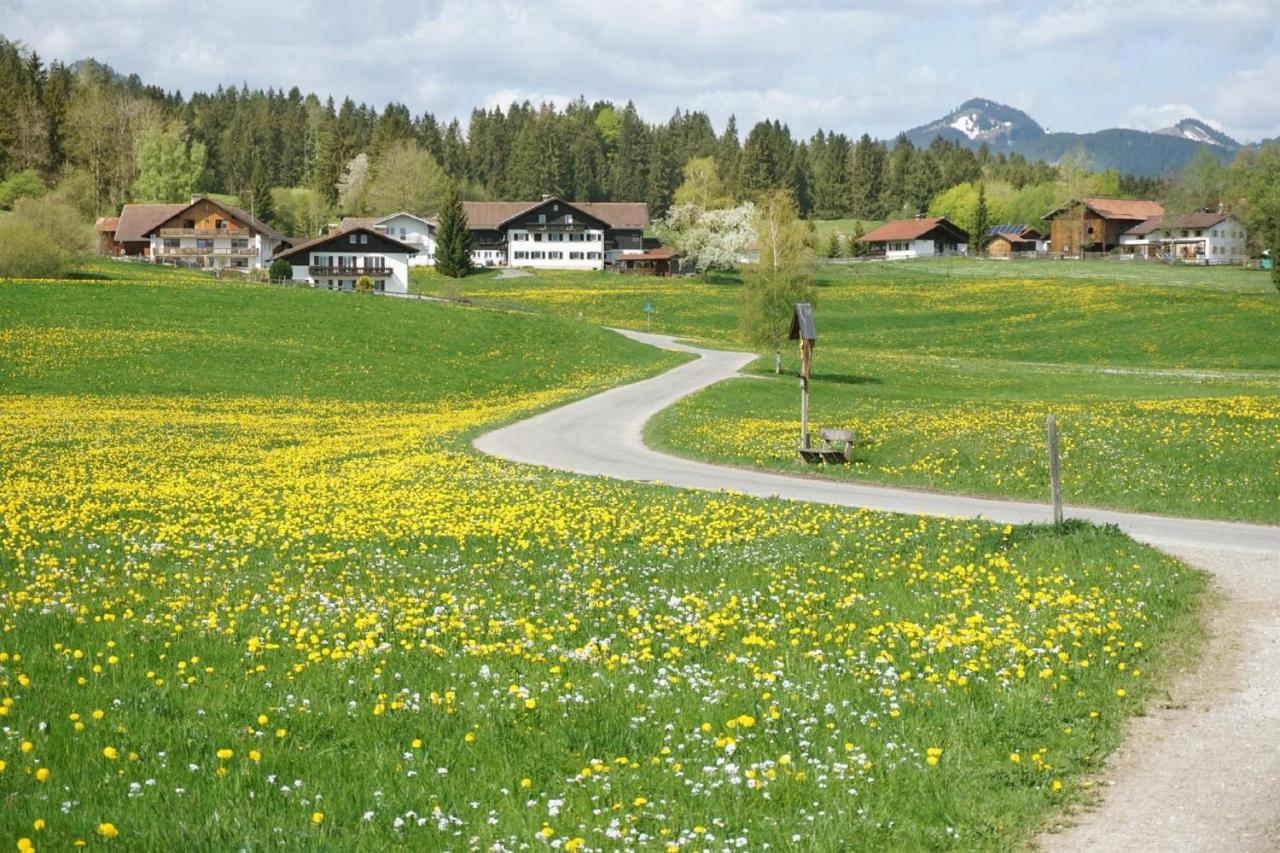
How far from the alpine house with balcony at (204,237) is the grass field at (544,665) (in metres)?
111

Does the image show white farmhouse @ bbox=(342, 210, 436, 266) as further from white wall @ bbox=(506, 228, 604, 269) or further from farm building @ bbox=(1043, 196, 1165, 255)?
farm building @ bbox=(1043, 196, 1165, 255)

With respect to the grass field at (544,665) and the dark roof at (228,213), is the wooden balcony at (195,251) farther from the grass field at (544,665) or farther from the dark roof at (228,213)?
the grass field at (544,665)

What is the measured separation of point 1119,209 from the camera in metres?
178

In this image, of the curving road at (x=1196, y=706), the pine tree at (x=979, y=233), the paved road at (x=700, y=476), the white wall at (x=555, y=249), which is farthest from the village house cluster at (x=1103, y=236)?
the curving road at (x=1196, y=706)

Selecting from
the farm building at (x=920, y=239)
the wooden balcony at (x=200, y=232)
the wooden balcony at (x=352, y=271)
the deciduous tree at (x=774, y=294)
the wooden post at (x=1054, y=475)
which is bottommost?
the wooden post at (x=1054, y=475)

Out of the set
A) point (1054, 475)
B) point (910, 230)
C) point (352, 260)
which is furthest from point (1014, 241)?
point (1054, 475)

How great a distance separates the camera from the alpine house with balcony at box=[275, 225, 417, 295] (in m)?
115

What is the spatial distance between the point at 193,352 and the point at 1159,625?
51.5 meters

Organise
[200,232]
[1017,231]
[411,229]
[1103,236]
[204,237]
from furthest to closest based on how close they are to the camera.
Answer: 1. [1017,231]
2. [1103,236]
3. [411,229]
4. [204,237]
5. [200,232]

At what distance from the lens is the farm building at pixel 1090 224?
17162 cm

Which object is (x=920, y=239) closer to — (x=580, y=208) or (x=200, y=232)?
(x=580, y=208)

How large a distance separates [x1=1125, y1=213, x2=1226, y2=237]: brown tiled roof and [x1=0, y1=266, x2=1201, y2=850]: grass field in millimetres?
162410

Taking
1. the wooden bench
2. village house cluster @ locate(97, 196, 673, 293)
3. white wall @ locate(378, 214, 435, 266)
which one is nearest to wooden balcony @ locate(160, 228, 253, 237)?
village house cluster @ locate(97, 196, 673, 293)

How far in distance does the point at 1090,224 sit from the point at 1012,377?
126m
